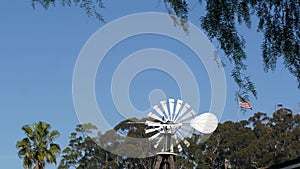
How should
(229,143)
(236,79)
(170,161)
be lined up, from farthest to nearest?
(229,143), (170,161), (236,79)

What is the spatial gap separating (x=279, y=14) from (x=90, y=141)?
2302 inches

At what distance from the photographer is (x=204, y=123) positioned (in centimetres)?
3856

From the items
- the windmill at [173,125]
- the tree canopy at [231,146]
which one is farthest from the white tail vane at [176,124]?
the tree canopy at [231,146]

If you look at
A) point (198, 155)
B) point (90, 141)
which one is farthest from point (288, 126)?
point (90, 141)

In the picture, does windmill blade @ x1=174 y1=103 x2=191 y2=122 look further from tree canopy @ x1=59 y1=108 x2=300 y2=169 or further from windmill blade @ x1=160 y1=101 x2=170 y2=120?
tree canopy @ x1=59 y1=108 x2=300 y2=169

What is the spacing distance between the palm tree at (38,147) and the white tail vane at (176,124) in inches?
257

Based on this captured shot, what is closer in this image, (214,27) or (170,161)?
(214,27)

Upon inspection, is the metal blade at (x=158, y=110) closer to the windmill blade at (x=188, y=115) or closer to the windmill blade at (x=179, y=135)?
the windmill blade at (x=188, y=115)

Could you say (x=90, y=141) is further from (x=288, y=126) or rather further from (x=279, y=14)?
(x=279, y=14)

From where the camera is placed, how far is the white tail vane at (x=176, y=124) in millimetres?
38438

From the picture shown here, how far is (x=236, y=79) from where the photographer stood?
335 centimetres

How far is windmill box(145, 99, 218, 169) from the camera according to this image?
1485 inches

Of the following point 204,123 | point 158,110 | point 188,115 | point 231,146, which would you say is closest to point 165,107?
point 158,110

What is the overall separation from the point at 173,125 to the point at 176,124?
0.22 m
